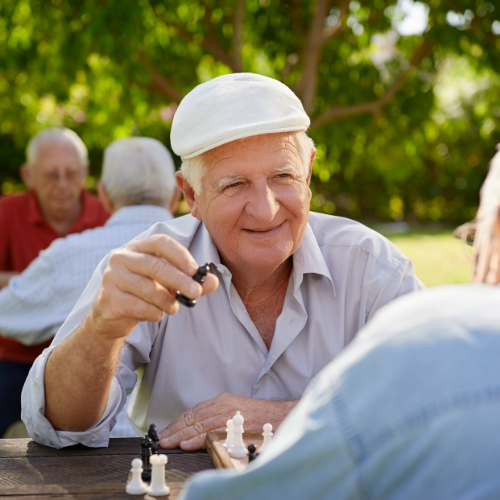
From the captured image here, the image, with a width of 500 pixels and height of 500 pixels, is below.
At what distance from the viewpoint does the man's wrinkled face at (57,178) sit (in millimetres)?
5008

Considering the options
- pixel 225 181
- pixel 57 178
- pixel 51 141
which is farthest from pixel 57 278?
pixel 51 141

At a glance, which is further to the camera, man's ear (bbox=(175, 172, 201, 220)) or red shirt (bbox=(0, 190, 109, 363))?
red shirt (bbox=(0, 190, 109, 363))

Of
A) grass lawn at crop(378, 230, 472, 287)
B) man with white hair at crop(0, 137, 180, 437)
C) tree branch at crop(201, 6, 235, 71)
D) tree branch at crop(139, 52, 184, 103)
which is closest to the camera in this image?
man with white hair at crop(0, 137, 180, 437)

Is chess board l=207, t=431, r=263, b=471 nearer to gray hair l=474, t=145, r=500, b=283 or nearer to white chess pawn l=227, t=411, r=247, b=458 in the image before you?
white chess pawn l=227, t=411, r=247, b=458

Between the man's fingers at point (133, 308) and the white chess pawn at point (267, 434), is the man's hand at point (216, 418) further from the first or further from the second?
the man's fingers at point (133, 308)

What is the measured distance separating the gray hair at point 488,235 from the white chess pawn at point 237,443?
92cm

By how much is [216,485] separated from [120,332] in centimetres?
99

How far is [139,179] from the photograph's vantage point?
388 centimetres

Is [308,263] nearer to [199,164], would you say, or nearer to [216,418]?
[199,164]

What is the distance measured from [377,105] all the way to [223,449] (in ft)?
20.9

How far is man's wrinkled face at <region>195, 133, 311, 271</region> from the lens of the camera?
212 centimetres

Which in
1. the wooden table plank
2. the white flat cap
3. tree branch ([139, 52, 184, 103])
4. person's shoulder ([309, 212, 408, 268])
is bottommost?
the wooden table plank

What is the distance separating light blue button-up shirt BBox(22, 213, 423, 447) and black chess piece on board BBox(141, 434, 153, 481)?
469mm

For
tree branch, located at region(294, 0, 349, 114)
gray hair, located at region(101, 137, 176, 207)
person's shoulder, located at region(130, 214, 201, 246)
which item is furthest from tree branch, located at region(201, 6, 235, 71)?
person's shoulder, located at region(130, 214, 201, 246)
